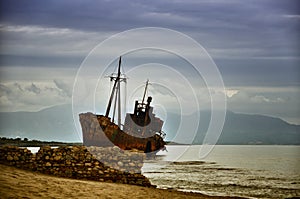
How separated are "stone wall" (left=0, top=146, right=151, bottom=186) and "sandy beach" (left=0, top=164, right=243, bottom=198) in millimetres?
718

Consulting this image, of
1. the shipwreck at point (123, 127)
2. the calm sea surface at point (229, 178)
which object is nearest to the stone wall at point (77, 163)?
the calm sea surface at point (229, 178)

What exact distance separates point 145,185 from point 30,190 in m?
5.13

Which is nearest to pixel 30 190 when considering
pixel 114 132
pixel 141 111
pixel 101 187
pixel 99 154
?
pixel 101 187

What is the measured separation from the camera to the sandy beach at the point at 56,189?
9457 millimetres

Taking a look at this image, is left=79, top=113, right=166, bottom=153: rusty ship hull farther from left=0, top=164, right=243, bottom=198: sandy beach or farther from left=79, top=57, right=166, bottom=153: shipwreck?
left=0, top=164, right=243, bottom=198: sandy beach

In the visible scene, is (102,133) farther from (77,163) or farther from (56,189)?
(56,189)

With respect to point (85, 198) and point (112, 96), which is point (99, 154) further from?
point (112, 96)

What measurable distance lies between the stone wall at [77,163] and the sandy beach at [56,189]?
718mm

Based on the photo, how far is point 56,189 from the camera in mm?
10492

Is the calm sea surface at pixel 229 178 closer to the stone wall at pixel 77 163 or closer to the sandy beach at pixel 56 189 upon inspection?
the stone wall at pixel 77 163

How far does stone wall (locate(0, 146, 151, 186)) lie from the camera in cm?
1327

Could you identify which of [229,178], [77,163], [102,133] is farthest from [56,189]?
[102,133]

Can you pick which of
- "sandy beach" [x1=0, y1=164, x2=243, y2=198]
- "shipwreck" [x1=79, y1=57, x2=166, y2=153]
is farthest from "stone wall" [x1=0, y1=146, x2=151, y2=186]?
"shipwreck" [x1=79, y1=57, x2=166, y2=153]

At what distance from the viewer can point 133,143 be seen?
108ft
